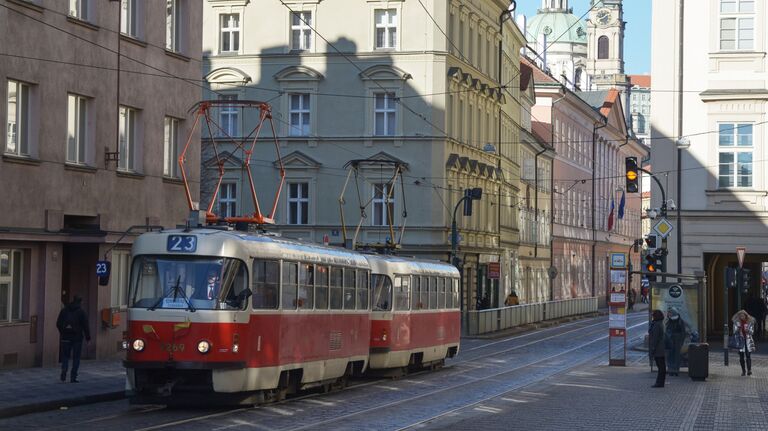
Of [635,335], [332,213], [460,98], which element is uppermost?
[460,98]

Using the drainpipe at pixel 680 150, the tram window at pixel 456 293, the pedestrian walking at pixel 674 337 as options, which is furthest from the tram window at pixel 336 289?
the drainpipe at pixel 680 150

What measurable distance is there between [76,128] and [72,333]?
7.41 metres

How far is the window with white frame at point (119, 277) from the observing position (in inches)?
1331

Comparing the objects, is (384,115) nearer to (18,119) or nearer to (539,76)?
(18,119)

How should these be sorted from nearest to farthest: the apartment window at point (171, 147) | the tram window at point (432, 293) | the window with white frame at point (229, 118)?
the tram window at point (432, 293), the apartment window at point (171, 147), the window with white frame at point (229, 118)

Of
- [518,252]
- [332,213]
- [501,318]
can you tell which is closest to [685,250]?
[501,318]

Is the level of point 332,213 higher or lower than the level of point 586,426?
higher

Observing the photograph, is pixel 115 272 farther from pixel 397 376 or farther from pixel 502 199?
pixel 502 199

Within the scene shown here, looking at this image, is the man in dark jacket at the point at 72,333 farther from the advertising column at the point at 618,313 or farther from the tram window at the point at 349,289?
the advertising column at the point at 618,313

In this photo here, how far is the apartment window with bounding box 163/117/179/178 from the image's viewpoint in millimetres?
36719

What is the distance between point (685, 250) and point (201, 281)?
86.2 ft

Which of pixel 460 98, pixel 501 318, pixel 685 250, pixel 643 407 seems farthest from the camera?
pixel 460 98

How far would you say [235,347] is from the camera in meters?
21.2

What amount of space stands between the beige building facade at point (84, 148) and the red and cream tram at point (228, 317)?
5.06 metres
